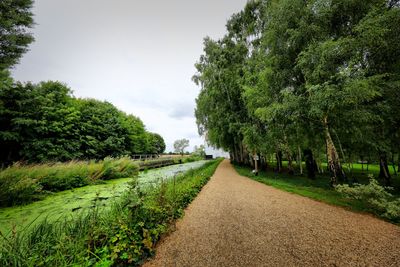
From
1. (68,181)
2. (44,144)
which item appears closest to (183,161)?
(44,144)

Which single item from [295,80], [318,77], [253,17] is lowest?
[318,77]

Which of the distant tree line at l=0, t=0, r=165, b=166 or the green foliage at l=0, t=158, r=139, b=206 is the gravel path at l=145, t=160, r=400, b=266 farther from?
the distant tree line at l=0, t=0, r=165, b=166

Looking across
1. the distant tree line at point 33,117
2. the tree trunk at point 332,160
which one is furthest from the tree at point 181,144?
the tree trunk at point 332,160

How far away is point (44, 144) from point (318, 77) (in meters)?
22.6

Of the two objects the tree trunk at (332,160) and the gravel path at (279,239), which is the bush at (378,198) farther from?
the tree trunk at (332,160)

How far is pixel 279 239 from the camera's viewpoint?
351 cm

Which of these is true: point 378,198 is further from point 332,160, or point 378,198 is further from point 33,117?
point 33,117

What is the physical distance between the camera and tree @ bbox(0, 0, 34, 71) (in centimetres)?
1162

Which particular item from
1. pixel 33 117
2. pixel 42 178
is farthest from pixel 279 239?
pixel 33 117

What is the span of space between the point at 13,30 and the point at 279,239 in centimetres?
2010

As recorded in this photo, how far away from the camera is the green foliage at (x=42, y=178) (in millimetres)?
6012

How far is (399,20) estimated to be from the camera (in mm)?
6680

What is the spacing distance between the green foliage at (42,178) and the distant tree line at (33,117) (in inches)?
271

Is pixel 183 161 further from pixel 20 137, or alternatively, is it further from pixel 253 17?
pixel 253 17
